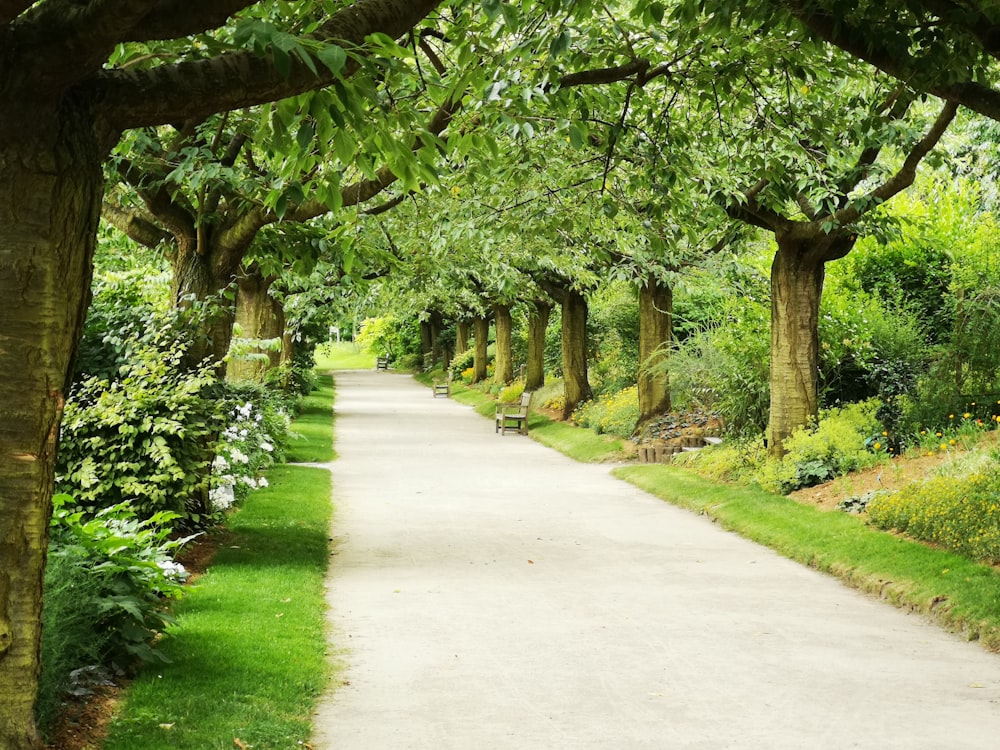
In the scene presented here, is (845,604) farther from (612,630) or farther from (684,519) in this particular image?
(684,519)

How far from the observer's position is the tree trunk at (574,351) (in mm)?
31109

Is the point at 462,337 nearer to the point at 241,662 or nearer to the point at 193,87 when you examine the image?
the point at 241,662

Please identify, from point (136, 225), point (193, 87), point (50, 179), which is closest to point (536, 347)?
point (136, 225)

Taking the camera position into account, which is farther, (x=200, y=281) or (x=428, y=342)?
(x=428, y=342)

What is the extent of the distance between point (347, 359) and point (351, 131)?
101 metres

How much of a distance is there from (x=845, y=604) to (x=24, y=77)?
8352 mm

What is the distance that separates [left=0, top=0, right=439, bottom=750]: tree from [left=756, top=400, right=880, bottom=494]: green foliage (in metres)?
12.1

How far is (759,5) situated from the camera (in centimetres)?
814

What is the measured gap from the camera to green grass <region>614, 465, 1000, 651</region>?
9.56 metres

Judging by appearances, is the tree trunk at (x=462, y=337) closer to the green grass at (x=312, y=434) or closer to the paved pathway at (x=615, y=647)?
the green grass at (x=312, y=434)

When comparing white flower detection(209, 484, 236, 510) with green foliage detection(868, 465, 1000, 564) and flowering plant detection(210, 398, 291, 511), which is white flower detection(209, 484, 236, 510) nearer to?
flowering plant detection(210, 398, 291, 511)

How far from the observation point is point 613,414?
26.9m

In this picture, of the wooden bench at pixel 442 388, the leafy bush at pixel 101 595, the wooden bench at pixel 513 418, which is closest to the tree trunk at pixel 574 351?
the wooden bench at pixel 513 418

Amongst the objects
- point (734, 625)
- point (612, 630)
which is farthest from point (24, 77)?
point (734, 625)
